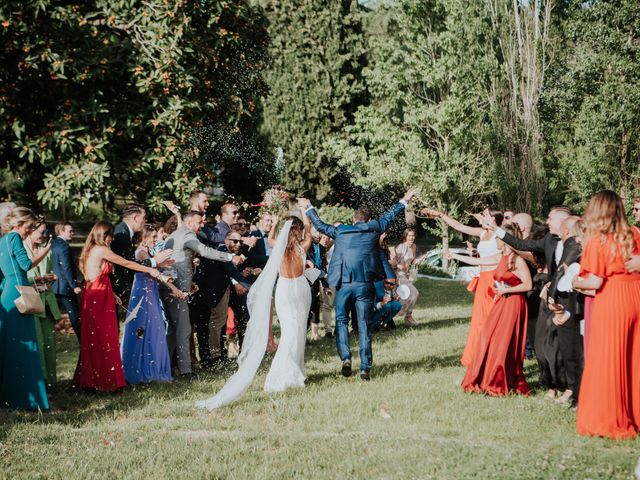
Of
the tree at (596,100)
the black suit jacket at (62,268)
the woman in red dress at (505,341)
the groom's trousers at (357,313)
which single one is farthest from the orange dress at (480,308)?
the tree at (596,100)

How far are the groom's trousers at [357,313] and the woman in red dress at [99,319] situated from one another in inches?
95.8

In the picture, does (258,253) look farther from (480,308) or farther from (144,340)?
(480,308)

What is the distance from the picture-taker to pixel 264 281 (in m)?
9.00

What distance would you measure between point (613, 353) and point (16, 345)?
599 centimetres

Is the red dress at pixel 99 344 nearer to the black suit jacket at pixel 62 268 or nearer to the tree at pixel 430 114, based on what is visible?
the black suit jacket at pixel 62 268

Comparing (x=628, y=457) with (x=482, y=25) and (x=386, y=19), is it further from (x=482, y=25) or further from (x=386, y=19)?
(x=386, y=19)

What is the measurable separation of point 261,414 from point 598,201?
155 inches

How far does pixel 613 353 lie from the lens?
642 centimetres

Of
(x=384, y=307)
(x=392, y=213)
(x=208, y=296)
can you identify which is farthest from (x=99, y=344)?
(x=384, y=307)

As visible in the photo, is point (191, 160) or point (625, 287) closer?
point (625, 287)

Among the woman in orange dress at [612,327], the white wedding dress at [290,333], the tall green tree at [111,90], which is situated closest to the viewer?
the woman in orange dress at [612,327]

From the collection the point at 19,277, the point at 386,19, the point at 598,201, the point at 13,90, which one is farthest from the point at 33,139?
the point at 386,19

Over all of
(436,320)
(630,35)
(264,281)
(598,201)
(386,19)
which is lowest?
(436,320)

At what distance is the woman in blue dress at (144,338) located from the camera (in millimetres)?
9555
